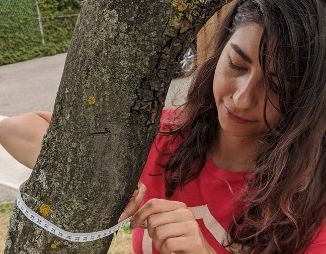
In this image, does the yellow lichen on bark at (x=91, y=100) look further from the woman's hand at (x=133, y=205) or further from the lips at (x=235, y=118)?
the lips at (x=235, y=118)

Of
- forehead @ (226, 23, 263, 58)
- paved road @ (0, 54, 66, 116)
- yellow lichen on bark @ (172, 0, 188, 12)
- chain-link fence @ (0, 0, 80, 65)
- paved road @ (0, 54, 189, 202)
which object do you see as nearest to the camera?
yellow lichen on bark @ (172, 0, 188, 12)

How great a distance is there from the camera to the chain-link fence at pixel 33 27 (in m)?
13.1

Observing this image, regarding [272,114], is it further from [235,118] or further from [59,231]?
[59,231]

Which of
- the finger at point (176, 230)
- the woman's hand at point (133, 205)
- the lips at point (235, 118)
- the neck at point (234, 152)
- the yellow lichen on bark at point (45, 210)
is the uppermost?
the lips at point (235, 118)

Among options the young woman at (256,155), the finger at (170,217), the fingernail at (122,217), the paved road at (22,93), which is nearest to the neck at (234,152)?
the young woman at (256,155)

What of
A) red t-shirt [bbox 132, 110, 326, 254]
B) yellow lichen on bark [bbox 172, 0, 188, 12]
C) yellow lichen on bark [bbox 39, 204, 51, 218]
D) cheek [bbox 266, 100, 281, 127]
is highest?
yellow lichen on bark [bbox 172, 0, 188, 12]

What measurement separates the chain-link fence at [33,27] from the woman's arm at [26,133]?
11537 millimetres

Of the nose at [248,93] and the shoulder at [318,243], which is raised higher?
the nose at [248,93]

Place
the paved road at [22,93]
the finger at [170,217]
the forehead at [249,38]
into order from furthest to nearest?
the paved road at [22,93]
the forehead at [249,38]
the finger at [170,217]

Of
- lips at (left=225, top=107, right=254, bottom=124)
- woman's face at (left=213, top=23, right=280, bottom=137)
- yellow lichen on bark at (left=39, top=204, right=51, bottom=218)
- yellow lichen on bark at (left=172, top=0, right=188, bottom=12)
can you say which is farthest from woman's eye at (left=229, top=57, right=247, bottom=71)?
yellow lichen on bark at (left=39, top=204, right=51, bottom=218)

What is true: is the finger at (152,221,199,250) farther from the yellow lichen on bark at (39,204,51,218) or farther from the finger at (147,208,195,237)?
the yellow lichen on bark at (39,204,51,218)

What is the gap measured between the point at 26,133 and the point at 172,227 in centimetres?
53

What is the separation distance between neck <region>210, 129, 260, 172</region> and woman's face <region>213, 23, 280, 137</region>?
0.10m

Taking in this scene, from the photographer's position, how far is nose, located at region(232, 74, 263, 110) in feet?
4.63
